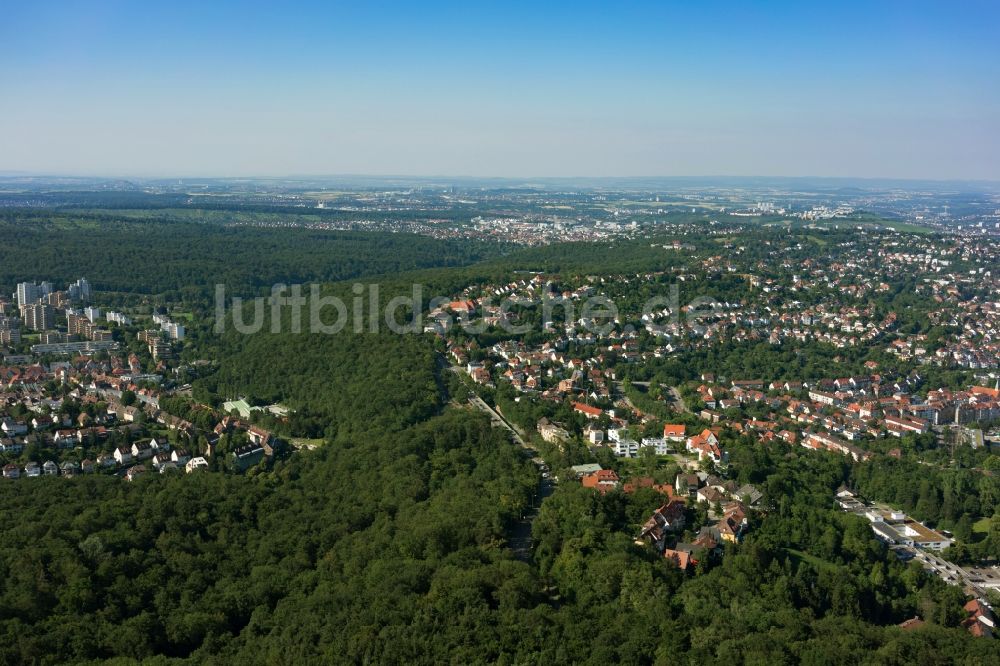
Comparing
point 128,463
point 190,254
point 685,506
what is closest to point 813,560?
point 685,506

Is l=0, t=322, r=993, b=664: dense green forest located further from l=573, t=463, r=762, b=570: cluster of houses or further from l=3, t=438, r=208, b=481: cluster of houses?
l=3, t=438, r=208, b=481: cluster of houses

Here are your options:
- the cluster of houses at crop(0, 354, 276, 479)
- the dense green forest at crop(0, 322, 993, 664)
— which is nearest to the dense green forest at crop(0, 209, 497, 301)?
the cluster of houses at crop(0, 354, 276, 479)

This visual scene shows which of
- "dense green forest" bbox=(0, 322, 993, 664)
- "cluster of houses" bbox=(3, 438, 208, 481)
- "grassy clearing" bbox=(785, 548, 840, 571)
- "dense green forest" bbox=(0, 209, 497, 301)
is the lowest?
"cluster of houses" bbox=(3, 438, 208, 481)

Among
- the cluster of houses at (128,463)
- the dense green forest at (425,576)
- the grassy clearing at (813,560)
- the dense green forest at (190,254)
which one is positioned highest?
the dense green forest at (190,254)

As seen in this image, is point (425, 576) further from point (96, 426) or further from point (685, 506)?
point (96, 426)

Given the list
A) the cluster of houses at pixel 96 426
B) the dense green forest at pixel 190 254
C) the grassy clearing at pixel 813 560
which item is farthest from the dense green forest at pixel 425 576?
the dense green forest at pixel 190 254

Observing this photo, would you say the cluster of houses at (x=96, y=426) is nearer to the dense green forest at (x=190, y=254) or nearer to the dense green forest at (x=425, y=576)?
the dense green forest at (x=425, y=576)

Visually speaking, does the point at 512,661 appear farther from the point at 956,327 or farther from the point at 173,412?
the point at 956,327

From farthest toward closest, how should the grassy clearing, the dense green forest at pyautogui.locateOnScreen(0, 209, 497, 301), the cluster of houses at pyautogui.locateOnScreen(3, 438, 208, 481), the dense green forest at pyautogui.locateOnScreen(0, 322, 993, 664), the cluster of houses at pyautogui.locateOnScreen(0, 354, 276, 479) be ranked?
the dense green forest at pyautogui.locateOnScreen(0, 209, 497, 301) → the cluster of houses at pyautogui.locateOnScreen(0, 354, 276, 479) → the cluster of houses at pyautogui.locateOnScreen(3, 438, 208, 481) → the grassy clearing → the dense green forest at pyautogui.locateOnScreen(0, 322, 993, 664)

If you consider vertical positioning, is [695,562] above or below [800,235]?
below

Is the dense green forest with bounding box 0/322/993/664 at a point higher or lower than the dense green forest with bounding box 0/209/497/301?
lower

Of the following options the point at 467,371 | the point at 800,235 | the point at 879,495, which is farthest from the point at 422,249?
the point at 879,495
